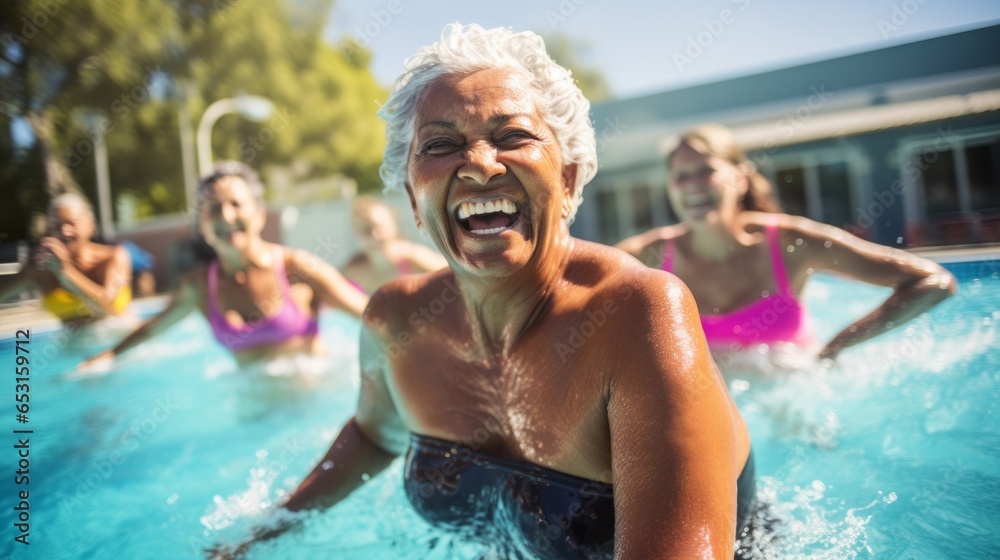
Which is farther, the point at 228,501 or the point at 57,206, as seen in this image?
the point at 57,206

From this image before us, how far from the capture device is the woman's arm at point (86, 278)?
6.50 m

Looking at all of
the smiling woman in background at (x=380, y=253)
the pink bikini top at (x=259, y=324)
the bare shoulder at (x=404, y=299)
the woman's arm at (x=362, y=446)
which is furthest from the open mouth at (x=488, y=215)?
the smiling woman in background at (x=380, y=253)

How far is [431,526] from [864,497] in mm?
1643

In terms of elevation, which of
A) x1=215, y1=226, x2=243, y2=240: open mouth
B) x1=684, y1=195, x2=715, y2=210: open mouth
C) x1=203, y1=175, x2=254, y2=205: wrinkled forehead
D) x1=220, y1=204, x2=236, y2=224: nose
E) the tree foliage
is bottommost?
x1=684, y1=195, x2=715, y2=210: open mouth

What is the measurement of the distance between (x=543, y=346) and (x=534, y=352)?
0.12 ft

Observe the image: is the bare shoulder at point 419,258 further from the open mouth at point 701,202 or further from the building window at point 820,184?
the building window at point 820,184

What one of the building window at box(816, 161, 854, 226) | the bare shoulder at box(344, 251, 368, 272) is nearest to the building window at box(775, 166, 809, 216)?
the building window at box(816, 161, 854, 226)

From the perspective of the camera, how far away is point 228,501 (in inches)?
115

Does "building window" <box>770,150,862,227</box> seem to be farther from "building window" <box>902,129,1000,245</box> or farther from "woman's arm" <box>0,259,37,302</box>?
"woman's arm" <box>0,259,37,302</box>

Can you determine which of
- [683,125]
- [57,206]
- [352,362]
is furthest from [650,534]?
[683,125]

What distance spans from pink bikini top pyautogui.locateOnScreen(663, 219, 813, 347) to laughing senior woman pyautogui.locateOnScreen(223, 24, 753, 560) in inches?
76.4

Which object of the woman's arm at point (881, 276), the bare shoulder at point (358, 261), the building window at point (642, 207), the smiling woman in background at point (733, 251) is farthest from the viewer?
the building window at point (642, 207)

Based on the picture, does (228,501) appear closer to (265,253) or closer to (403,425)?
A: (403,425)

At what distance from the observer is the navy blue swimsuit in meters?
1.60
